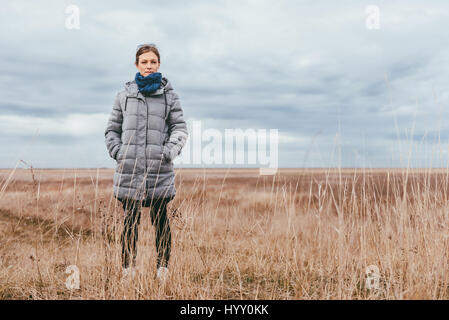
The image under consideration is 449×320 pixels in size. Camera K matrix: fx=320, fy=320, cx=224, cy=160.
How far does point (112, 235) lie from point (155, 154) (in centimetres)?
75

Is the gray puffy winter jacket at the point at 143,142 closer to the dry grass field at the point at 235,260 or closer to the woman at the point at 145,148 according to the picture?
the woman at the point at 145,148

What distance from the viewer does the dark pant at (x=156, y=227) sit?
2539 mm

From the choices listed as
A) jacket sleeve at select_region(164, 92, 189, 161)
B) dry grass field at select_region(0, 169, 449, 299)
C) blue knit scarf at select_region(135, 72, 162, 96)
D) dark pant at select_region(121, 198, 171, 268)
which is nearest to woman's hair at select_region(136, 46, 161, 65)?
blue knit scarf at select_region(135, 72, 162, 96)

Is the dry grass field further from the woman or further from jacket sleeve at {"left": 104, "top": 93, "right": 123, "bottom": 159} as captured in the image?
jacket sleeve at {"left": 104, "top": 93, "right": 123, "bottom": 159}

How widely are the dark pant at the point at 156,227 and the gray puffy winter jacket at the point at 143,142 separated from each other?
0.31 feet

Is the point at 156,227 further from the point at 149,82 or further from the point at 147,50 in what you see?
the point at 147,50

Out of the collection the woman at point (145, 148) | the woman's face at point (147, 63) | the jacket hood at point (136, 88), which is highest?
the woman's face at point (147, 63)

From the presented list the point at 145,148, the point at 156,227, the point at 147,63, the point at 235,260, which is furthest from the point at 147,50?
the point at 235,260

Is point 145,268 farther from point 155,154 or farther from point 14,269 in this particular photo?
point 14,269

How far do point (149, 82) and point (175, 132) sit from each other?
0.45 meters

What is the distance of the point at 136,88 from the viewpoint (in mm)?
2623

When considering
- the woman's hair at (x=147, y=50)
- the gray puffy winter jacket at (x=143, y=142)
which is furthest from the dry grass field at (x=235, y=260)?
the woman's hair at (x=147, y=50)
